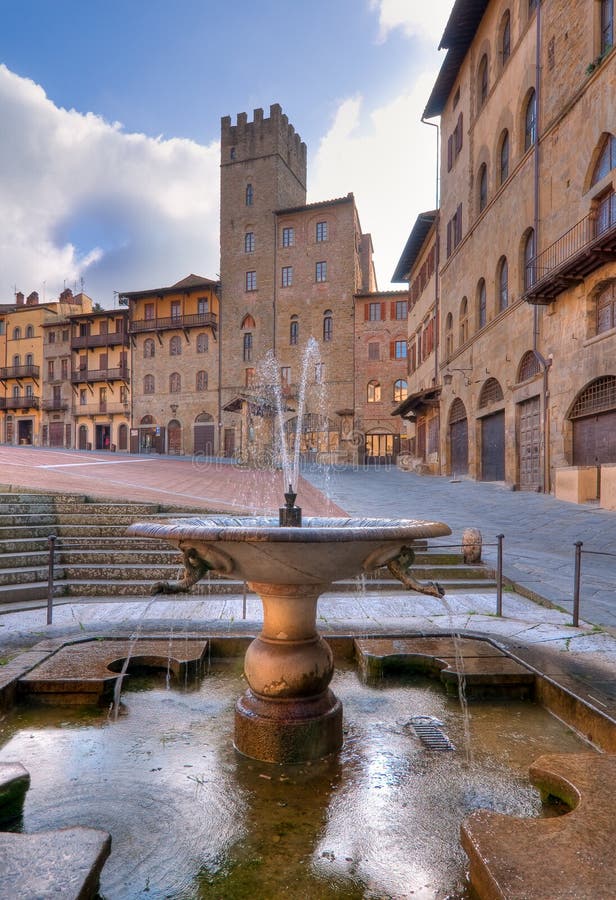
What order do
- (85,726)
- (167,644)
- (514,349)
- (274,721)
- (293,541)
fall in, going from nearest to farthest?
(293,541) → (274,721) → (85,726) → (167,644) → (514,349)

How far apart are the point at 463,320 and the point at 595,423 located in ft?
32.4

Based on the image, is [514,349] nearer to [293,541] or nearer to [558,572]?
[558,572]

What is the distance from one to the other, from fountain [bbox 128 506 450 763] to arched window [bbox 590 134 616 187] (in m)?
13.1

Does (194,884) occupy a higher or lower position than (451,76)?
lower

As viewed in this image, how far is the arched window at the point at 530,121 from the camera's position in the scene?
52.0ft

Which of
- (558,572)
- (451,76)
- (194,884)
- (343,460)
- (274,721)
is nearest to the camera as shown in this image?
(194,884)

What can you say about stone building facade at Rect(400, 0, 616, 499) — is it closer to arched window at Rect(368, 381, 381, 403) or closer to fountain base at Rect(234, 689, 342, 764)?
fountain base at Rect(234, 689, 342, 764)

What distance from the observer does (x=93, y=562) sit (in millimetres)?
6609

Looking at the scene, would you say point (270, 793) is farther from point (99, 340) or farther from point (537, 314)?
point (99, 340)

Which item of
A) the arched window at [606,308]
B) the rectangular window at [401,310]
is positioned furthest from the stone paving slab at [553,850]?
the rectangular window at [401,310]

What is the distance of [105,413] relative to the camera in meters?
43.0

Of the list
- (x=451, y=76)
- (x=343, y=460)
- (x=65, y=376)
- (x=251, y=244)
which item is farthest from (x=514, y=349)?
(x=65, y=376)

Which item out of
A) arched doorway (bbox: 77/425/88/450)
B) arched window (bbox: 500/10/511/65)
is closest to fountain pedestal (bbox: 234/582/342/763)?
arched window (bbox: 500/10/511/65)

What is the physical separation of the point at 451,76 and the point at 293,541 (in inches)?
1038
